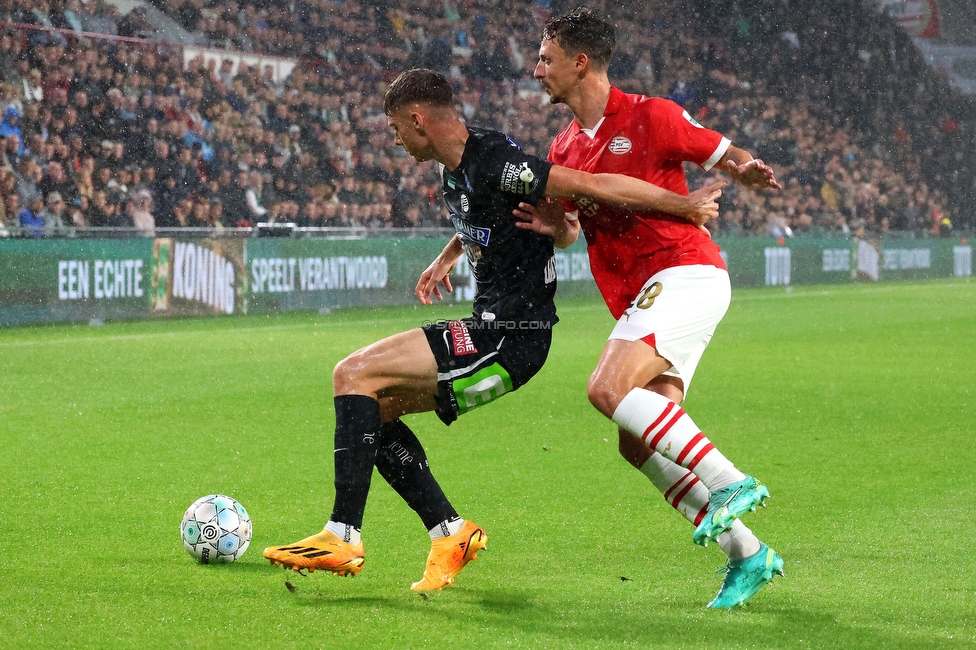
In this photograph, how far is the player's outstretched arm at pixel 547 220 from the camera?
13.3 ft

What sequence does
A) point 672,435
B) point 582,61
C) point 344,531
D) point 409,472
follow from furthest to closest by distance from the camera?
point 582,61 → point 409,472 → point 344,531 → point 672,435

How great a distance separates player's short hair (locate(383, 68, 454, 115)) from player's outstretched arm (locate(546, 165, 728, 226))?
0.49m

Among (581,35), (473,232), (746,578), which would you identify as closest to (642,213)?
(473,232)

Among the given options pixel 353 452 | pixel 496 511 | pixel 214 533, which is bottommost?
pixel 496 511

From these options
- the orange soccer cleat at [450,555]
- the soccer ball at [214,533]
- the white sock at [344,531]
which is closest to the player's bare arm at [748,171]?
the orange soccer cleat at [450,555]

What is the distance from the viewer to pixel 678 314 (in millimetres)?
3994

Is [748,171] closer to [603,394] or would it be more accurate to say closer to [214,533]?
[603,394]

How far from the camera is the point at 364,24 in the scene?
22.4 m

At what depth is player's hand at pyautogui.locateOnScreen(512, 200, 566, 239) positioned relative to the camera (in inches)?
159

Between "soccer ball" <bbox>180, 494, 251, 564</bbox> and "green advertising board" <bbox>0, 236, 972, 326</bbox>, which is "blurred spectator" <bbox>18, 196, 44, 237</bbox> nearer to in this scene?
"green advertising board" <bbox>0, 236, 972, 326</bbox>

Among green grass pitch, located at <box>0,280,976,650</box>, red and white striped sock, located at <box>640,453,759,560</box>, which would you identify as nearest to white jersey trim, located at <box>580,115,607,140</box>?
red and white striped sock, located at <box>640,453,759,560</box>

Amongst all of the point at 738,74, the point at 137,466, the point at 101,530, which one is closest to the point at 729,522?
the point at 101,530

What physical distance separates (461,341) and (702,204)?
940 mm

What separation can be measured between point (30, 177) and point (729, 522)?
510 inches
